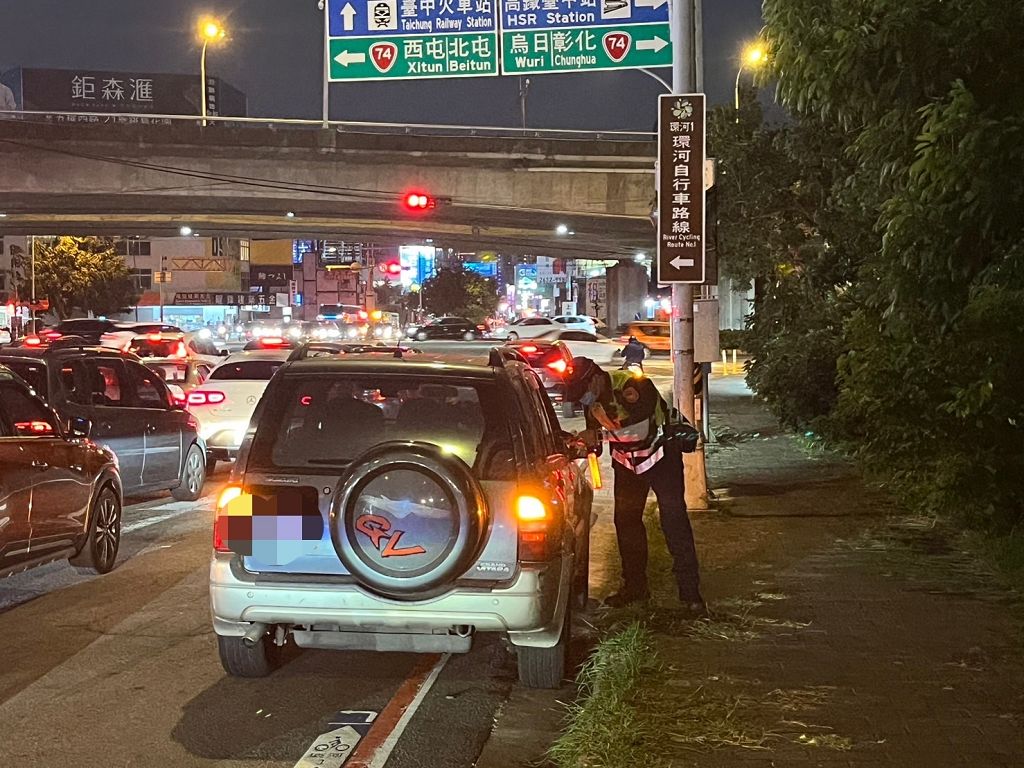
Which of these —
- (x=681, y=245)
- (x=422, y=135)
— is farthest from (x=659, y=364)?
(x=681, y=245)

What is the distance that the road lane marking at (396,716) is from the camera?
5.51m

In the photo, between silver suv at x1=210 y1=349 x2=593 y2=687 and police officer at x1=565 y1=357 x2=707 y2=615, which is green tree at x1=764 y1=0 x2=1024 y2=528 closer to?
police officer at x1=565 y1=357 x2=707 y2=615

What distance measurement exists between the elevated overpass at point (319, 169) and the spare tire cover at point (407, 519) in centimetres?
2925

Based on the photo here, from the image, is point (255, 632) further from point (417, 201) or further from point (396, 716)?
point (417, 201)

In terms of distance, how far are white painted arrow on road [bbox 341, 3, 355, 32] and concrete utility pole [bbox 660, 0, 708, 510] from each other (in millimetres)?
8501

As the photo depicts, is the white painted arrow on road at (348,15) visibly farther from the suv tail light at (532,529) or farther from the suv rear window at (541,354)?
the suv tail light at (532,529)

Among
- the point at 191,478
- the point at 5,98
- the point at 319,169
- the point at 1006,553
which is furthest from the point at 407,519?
the point at 5,98

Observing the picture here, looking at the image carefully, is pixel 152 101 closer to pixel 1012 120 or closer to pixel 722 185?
pixel 722 185

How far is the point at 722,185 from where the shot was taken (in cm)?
2155

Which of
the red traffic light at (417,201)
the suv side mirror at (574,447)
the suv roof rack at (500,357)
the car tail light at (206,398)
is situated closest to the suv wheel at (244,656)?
the suv roof rack at (500,357)

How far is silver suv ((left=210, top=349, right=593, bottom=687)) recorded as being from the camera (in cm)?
586

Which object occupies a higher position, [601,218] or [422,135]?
[422,135]

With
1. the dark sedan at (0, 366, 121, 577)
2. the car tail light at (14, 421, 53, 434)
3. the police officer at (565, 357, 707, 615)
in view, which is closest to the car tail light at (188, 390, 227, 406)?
the dark sedan at (0, 366, 121, 577)

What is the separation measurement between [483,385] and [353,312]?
80.4 metres
